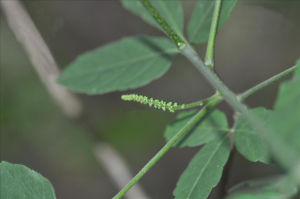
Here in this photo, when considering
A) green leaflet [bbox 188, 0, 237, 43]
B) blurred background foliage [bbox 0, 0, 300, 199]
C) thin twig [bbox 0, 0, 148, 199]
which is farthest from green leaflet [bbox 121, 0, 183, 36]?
blurred background foliage [bbox 0, 0, 300, 199]

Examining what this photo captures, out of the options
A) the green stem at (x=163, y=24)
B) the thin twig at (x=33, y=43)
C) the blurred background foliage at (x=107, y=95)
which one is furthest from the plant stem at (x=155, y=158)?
the blurred background foliage at (x=107, y=95)

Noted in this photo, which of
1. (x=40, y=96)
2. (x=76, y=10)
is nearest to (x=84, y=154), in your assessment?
(x=40, y=96)

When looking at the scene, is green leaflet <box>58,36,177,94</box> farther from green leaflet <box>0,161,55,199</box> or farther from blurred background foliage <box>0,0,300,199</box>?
blurred background foliage <box>0,0,300,199</box>

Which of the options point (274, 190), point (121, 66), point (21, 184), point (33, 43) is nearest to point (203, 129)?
point (121, 66)

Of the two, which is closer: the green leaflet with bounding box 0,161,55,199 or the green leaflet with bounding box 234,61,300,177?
the green leaflet with bounding box 234,61,300,177

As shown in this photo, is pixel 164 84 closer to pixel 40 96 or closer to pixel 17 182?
pixel 40 96
